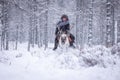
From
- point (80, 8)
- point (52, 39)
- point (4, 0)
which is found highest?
point (80, 8)

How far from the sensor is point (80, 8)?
27.6 m

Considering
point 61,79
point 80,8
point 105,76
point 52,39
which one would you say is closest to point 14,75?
point 61,79

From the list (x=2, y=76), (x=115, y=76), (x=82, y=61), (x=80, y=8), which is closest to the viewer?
(x=2, y=76)

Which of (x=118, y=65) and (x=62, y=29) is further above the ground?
(x=62, y=29)

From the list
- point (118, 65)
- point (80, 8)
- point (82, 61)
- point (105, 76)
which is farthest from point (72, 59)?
point (80, 8)

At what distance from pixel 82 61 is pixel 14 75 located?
3.37 meters

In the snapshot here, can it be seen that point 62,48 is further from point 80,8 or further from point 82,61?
point 80,8

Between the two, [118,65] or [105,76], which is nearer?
[105,76]

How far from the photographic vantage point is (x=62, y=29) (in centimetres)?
1161

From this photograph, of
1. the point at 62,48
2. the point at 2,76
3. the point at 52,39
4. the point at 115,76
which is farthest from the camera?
the point at 52,39

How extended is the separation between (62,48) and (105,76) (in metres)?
→ 6.02

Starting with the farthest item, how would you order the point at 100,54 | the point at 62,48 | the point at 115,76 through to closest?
the point at 62,48 → the point at 100,54 → the point at 115,76

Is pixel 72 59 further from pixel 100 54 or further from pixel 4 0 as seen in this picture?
pixel 4 0

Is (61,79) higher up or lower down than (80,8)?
lower down
